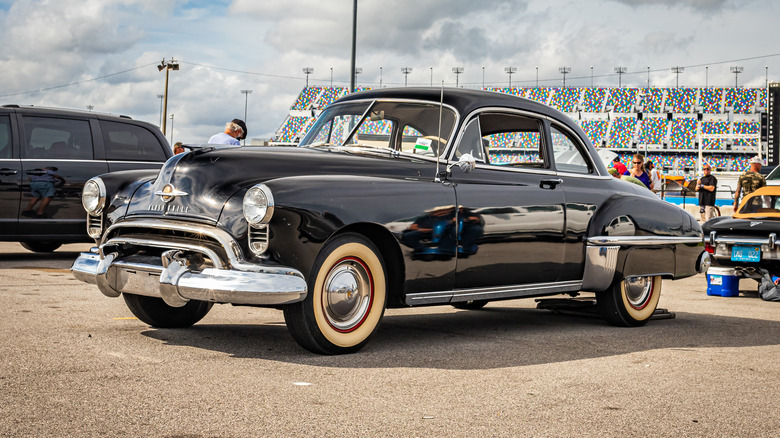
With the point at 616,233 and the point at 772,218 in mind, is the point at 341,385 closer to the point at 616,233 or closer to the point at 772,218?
the point at 616,233

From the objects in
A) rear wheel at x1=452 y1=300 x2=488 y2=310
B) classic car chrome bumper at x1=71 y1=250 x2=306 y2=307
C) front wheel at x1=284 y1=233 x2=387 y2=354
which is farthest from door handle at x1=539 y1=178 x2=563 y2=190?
classic car chrome bumper at x1=71 y1=250 x2=306 y2=307

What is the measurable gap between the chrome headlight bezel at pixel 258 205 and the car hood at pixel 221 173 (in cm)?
17

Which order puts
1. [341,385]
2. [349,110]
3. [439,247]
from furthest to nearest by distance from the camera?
[349,110] → [439,247] → [341,385]

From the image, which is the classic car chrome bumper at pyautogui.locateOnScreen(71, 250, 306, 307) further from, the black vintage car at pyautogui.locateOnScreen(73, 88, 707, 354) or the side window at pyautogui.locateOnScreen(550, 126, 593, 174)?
the side window at pyautogui.locateOnScreen(550, 126, 593, 174)

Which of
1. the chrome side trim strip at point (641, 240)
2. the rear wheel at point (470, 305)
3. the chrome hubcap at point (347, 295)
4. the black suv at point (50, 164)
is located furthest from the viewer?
the black suv at point (50, 164)

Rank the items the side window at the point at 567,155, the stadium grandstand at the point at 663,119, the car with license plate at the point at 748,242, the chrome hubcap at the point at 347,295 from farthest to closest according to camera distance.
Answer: the stadium grandstand at the point at 663,119 → the car with license plate at the point at 748,242 → the side window at the point at 567,155 → the chrome hubcap at the point at 347,295

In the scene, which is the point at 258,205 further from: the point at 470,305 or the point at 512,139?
the point at 470,305

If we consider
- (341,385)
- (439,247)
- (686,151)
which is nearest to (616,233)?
(439,247)

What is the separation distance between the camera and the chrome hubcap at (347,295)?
529 cm

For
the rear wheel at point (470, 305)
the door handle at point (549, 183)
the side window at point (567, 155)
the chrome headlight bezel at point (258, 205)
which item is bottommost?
the rear wheel at point (470, 305)

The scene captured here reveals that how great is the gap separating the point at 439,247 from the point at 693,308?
14.4 ft


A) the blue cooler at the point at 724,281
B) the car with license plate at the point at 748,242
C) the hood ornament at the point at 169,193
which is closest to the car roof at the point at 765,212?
the car with license plate at the point at 748,242

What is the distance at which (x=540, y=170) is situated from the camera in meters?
6.86

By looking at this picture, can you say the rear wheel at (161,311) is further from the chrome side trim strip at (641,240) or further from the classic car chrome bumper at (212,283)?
the chrome side trim strip at (641,240)
